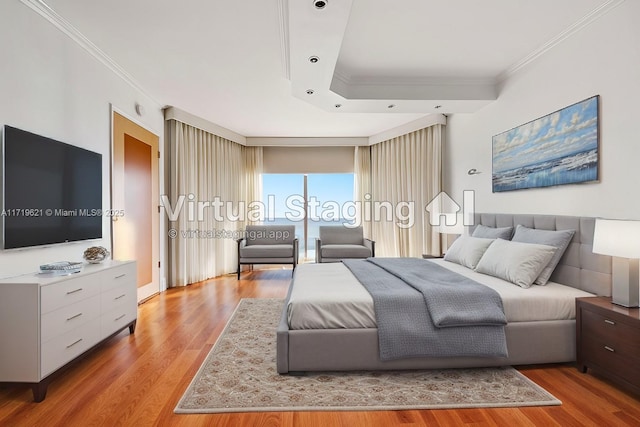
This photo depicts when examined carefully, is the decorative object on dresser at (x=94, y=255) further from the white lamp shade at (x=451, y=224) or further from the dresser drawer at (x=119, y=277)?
the white lamp shade at (x=451, y=224)

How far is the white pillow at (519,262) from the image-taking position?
2436 mm

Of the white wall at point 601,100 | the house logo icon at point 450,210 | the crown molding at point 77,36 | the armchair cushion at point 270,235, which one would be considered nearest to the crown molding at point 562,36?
the white wall at point 601,100

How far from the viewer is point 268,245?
5551mm

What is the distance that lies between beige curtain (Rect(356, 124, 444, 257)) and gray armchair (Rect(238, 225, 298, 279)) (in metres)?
1.70

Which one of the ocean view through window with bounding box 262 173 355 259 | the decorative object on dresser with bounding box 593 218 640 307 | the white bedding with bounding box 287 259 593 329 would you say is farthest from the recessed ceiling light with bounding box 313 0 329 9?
the ocean view through window with bounding box 262 173 355 259

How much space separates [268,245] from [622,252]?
15.0 ft

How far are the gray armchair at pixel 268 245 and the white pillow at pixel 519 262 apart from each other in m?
3.10

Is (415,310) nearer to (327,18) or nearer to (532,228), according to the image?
(532,228)

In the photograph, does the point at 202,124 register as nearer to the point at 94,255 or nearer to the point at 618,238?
the point at 94,255

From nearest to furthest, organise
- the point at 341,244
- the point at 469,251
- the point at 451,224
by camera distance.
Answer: the point at 469,251 → the point at 451,224 → the point at 341,244

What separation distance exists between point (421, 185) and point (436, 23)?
9.89 ft

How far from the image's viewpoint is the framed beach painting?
2.44 m

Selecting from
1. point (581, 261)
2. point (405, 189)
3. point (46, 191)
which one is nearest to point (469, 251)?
point (581, 261)

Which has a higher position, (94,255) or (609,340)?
(94,255)
